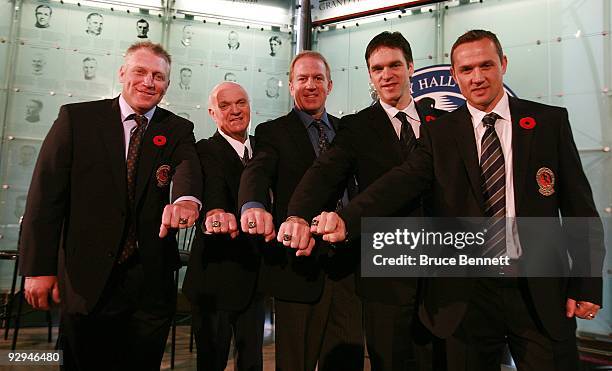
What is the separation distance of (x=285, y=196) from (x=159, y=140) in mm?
534

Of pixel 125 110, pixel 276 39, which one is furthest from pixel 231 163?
pixel 276 39

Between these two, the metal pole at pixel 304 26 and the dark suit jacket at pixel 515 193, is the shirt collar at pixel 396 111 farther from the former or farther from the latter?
the metal pole at pixel 304 26

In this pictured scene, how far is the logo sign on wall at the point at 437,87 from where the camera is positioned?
3981 mm

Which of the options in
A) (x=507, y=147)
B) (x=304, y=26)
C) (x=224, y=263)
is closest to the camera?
(x=507, y=147)

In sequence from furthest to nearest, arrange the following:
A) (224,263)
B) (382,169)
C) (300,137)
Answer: (224,263) < (300,137) < (382,169)

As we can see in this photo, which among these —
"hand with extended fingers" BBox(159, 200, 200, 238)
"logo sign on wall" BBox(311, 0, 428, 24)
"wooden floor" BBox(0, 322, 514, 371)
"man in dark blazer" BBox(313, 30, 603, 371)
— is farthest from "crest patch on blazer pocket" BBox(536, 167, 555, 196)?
"logo sign on wall" BBox(311, 0, 428, 24)

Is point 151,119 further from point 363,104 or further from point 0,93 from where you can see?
point 0,93

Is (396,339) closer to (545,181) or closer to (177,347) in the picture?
(545,181)

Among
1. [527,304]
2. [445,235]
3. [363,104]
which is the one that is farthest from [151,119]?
[363,104]

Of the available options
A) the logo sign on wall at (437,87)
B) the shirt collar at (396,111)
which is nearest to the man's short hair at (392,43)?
the shirt collar at (396,111)

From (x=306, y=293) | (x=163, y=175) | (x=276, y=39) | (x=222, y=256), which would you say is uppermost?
(x=276, y=39)

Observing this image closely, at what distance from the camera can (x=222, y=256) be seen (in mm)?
2043

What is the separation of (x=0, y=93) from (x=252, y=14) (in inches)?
109

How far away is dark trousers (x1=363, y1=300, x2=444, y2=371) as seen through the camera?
1503 millimetres
